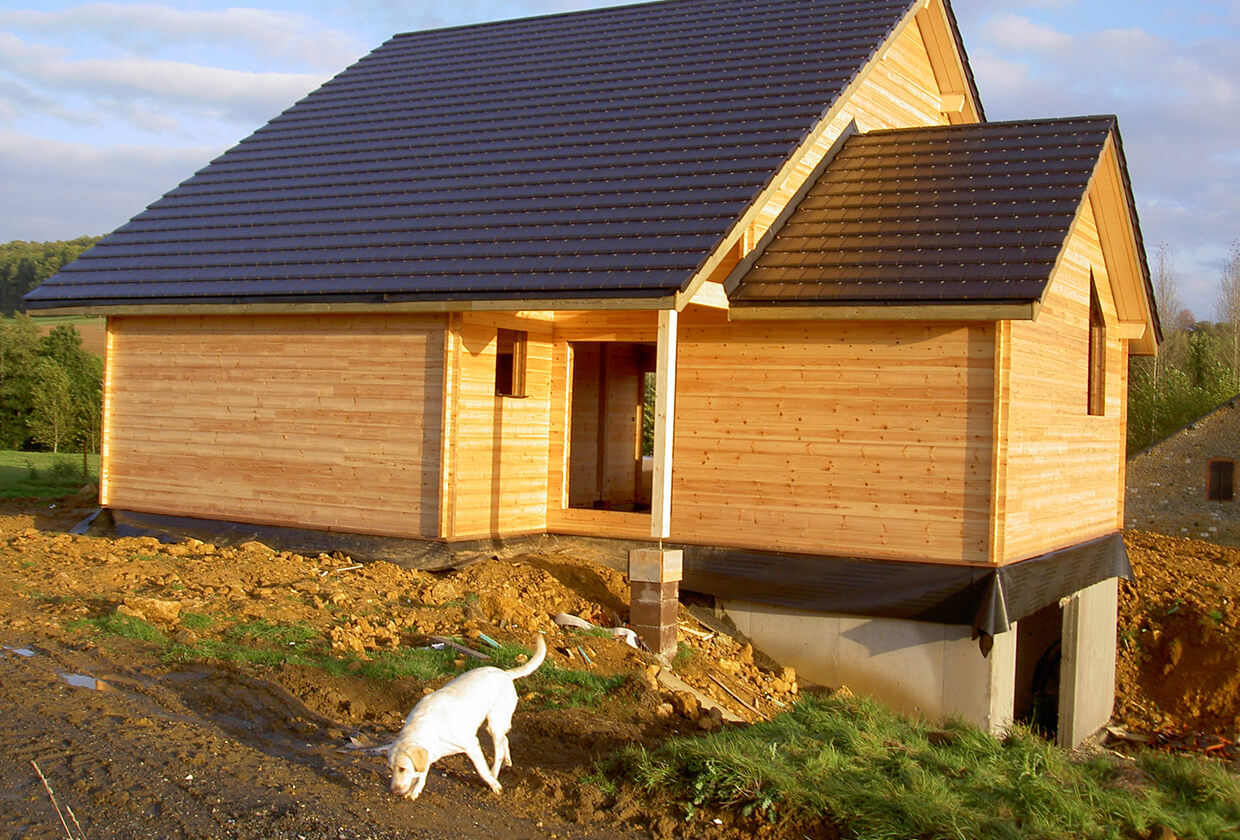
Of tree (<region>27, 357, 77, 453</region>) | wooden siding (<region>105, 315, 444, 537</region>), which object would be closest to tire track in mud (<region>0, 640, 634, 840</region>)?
wooden siding (<region>105, 315, 444, 537</region>)

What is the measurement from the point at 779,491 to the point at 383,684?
5041 millimetres

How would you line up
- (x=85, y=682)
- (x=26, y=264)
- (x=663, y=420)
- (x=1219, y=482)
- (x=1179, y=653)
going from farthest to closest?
(x=26, y=264) → (x=1219, y=482) → (x=1179, y=653) → (x=663, y=420) → (x=85, y=682)

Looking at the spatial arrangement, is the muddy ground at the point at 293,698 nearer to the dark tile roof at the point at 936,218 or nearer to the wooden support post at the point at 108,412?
the wooden support post at the point at 108,412

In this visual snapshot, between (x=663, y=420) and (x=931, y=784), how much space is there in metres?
5.45

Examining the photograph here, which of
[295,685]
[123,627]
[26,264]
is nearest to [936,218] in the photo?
[295,685]

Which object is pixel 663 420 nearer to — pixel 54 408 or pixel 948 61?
pixel 948 61

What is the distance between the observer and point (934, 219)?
11633 millimetres

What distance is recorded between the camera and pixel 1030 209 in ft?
37.1

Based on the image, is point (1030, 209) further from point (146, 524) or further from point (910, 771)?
point (146, 524)

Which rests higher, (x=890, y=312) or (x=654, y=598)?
(x=890, y=312)

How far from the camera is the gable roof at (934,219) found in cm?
1067

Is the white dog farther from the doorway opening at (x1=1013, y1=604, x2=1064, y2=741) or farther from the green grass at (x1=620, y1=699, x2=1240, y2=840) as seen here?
the doorway opening at (x1=1013, y1=604, x2=1064, y2=741)

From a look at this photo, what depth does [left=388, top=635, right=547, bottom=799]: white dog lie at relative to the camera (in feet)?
17.3

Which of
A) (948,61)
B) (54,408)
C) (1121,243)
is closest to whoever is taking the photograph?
(1121,243)
